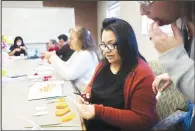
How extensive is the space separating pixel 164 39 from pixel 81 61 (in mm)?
968

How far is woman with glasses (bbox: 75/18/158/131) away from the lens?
0.69m

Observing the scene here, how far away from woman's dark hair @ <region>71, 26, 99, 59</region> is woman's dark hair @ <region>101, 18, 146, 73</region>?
2.05 feet

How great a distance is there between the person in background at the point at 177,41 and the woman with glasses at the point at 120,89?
318 millimetres

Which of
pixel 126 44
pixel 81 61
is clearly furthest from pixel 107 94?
pixel 81 61

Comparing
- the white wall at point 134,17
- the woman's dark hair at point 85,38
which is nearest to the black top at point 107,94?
the white wall at point 134,17

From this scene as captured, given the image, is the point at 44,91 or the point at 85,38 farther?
the point at 85,38

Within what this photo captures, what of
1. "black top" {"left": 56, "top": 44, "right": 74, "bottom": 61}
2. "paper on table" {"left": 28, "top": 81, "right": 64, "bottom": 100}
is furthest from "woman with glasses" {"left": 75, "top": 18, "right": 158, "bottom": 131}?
"black top" {"left": 56, "top": 44, "right": 74, "bottom": 61}

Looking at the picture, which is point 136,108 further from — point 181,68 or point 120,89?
point 181,68

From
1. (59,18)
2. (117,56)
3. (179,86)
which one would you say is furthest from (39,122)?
(59,18)

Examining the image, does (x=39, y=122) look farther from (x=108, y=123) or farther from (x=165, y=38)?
(x=165, y=38)

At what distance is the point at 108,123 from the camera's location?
0.71 m

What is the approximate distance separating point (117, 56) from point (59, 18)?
96.7 inches

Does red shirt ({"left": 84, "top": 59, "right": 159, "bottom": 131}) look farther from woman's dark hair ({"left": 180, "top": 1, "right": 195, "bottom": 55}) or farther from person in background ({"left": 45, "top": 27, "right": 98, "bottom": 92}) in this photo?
person in background ({"left": 45, "top": 27, "right": 98, "bottom": 92})

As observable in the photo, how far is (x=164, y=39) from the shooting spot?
394 millimetres
